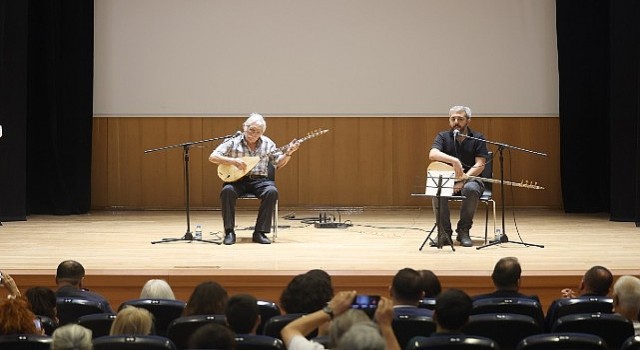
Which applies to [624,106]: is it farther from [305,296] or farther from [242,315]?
[242,315]

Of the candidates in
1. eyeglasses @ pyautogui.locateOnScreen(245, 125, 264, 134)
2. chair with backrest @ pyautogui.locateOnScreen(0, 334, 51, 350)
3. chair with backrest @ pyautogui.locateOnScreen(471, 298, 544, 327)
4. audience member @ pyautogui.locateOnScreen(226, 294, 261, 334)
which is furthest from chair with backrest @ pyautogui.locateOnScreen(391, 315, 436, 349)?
eyeglasses @ pyautogui.locateOnScreen(245, 125, 264, 134)

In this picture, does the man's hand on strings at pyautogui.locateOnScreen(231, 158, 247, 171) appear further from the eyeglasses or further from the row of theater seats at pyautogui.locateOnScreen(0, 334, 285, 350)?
the row of theater seats at pyautogui.locateOnScreen(0, 334, 285, 350)

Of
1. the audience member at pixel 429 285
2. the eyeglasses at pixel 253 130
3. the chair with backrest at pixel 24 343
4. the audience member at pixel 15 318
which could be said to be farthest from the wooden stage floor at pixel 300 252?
the chair with backrest at pixel 24 343

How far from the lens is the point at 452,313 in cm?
396

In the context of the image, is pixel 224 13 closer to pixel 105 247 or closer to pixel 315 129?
pixel 315 129

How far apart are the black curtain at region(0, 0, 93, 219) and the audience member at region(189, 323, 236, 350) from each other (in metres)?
8.58

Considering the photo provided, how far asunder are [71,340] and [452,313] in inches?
60.1

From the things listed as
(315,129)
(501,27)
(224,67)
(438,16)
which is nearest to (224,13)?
(224,67)

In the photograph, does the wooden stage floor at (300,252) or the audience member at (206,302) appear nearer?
the audience member at (206,302)

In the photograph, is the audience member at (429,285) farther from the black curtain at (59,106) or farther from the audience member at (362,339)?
the black curtain at (59,106)

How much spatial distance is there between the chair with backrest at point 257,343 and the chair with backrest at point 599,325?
131 centimetres

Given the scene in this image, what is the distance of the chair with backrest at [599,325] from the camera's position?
14.0ft

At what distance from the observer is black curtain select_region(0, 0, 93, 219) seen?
11711mm

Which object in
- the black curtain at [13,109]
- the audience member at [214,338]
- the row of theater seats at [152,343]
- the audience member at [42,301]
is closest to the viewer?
the audience member at [214,338]
